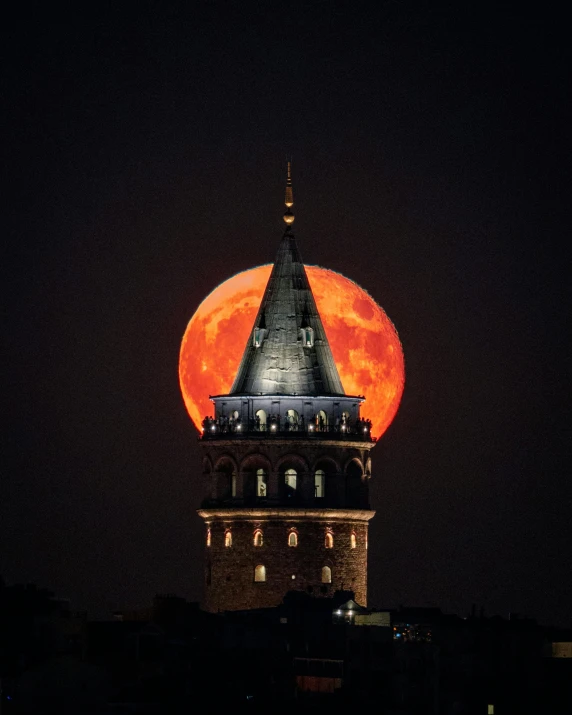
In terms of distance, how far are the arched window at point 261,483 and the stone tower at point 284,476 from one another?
36 mm

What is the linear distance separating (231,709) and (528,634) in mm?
20639

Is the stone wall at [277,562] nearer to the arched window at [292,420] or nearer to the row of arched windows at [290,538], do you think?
the row of arched windows at [290,538]

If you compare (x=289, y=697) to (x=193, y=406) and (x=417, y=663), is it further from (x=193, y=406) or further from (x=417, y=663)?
(x=193, y=406)

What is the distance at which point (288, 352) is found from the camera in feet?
600

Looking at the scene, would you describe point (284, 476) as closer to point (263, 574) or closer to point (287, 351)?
point (263, 574)

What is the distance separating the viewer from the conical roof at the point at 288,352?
183 m

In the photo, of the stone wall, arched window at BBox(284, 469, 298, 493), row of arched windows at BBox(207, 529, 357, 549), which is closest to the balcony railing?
arched window at BBox(284, 469, 298, 493)

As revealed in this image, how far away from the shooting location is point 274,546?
181625 millimetres

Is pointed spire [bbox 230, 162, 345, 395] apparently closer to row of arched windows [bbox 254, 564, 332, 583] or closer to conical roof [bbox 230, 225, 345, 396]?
conical roof [bbox 230, 225, 345, 396]

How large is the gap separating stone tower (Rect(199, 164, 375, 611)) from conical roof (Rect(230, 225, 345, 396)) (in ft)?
0.12

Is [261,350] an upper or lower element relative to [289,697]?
upper

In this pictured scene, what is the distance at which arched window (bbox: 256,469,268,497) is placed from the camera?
18300cm

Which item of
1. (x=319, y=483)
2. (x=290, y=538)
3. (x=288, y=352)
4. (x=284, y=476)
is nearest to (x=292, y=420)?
(x=284, y=476)

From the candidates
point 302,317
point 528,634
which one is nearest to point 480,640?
point 528,634
